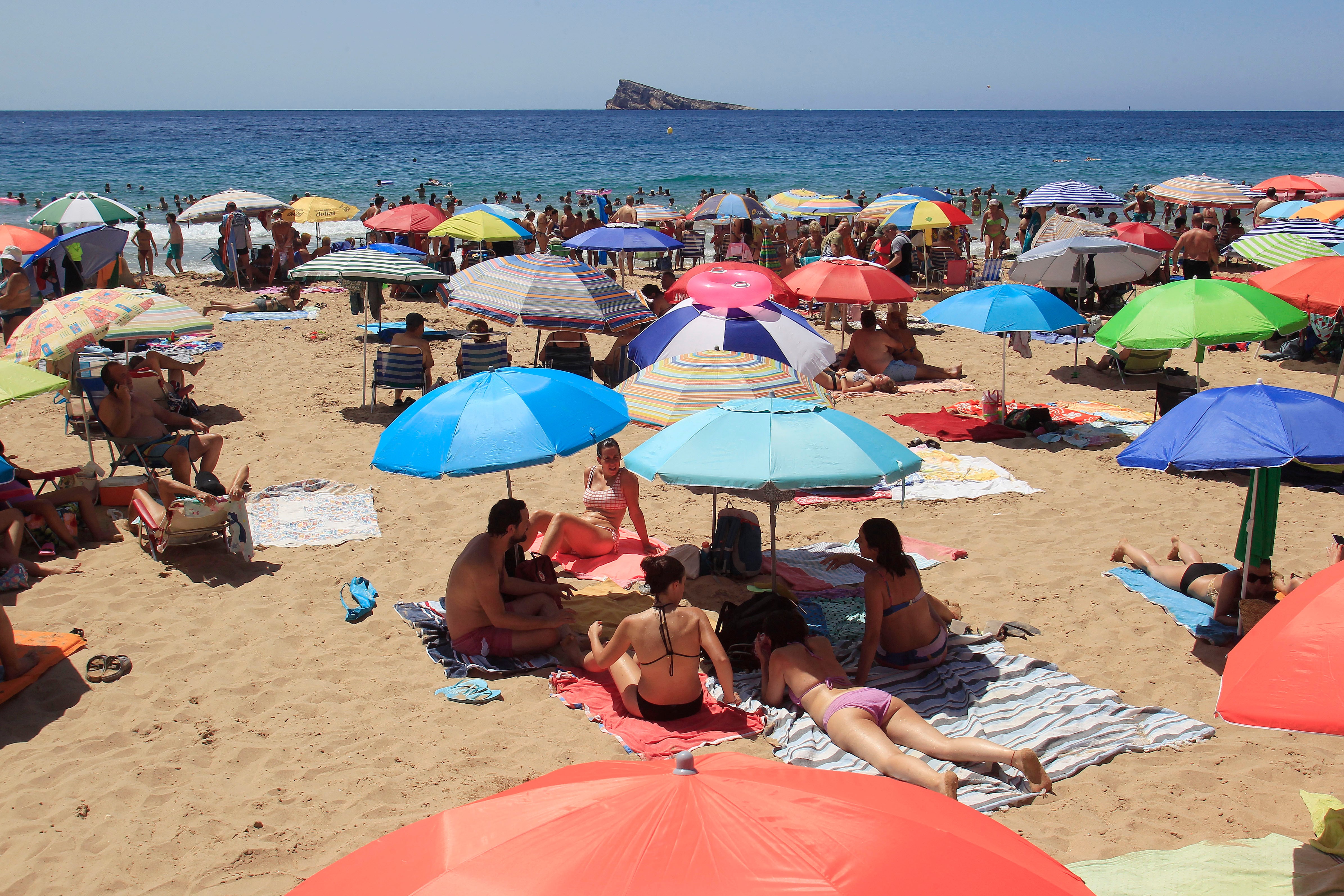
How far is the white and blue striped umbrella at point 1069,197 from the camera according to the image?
1698cm

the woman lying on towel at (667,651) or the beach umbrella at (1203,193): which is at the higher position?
the beach umbrella at (1203,193)

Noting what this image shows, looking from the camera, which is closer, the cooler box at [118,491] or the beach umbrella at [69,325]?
the beach umbrella at [69,325]

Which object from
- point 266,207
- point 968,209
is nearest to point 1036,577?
point 266,207

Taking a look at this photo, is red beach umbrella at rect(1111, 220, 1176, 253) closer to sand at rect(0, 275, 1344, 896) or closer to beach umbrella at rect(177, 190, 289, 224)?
sand at rect(0, 275, 1344, 896)

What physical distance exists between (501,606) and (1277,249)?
948cm

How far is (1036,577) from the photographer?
5742 mm

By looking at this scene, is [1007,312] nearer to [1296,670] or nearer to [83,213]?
[1296,670]

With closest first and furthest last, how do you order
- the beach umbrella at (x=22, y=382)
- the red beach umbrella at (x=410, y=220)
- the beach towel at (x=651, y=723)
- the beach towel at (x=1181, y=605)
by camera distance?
the beach towel at (x=651, y=723) → the beach towel at (x=1181, y=605) → the beach umbrella at (x=22, y=382) → the red beach umbrella at (x=410, y=220)

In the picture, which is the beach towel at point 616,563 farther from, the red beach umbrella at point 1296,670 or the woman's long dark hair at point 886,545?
the red beach umbrella at point 1296,670

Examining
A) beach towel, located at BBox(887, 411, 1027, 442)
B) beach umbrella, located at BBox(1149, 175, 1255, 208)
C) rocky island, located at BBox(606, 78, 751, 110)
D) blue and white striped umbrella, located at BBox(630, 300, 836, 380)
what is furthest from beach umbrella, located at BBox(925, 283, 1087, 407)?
rocky island, located at BBox(606, 78, 751, 110)

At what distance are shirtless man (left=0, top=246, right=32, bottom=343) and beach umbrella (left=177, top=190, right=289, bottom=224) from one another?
471 cm

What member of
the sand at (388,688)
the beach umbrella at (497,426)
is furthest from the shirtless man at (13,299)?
the beach umbrella at (497,426)

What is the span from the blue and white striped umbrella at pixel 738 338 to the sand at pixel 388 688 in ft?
3.78

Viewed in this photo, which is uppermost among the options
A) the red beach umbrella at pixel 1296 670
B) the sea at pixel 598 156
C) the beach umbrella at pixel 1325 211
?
the sea at pixel 598 156
